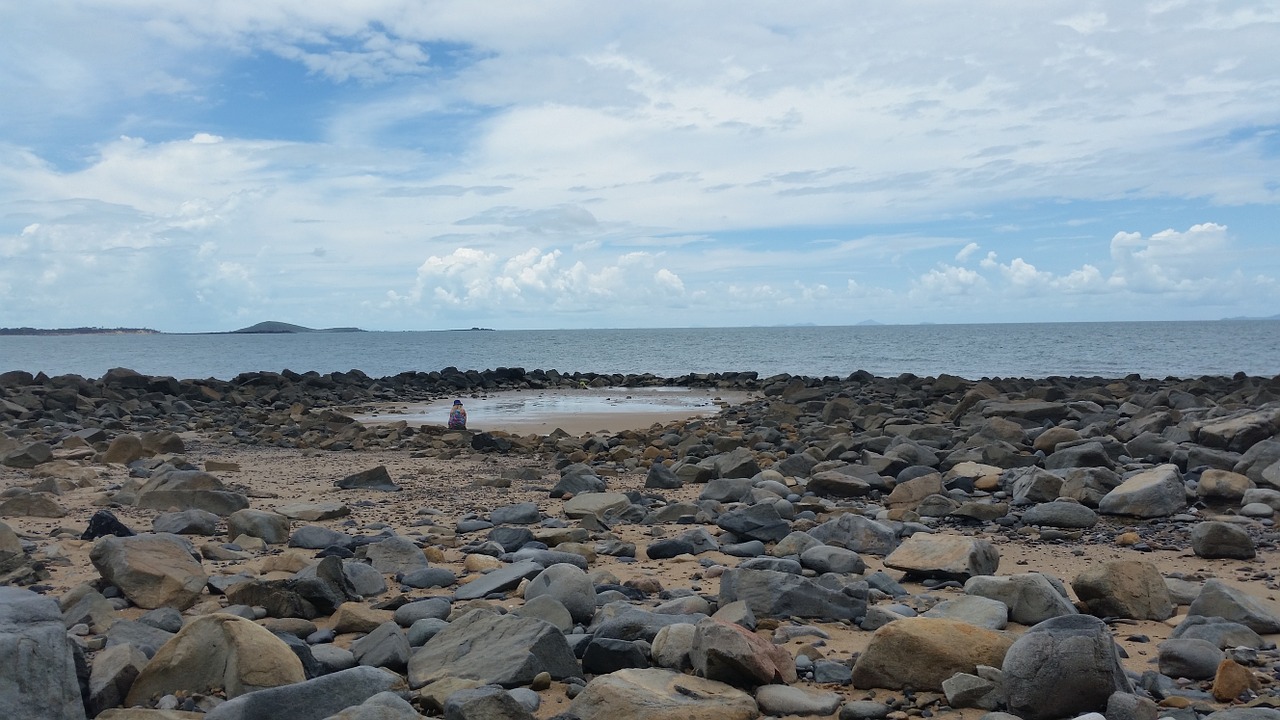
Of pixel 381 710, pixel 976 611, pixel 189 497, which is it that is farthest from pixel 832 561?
pixel 189 497

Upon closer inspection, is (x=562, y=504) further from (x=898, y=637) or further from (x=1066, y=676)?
(x=1066, y=676)

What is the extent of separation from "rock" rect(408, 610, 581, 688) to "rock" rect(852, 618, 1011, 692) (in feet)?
4.00

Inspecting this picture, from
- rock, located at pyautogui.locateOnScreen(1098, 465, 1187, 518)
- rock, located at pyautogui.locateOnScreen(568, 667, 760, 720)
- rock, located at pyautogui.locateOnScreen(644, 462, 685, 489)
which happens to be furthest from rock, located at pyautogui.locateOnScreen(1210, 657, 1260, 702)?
rock, located at pyautogui.locateOnScreen(644, 462, 685, 489)

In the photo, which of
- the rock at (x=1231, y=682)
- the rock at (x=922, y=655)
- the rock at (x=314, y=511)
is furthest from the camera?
the rock at (x=314, y=511)

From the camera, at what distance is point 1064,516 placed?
7184 millimetres

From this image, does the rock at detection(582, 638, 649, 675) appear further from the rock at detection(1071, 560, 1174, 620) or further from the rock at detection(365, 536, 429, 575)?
the rock at detection(1071, 560, 1174, 620)

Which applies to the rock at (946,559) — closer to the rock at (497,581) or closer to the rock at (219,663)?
the rock at (497,581)

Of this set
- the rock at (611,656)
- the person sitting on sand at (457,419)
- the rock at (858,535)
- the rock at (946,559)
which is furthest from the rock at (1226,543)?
the person sitting on sand at (457,419)

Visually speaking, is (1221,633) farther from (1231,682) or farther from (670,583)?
(670,583)

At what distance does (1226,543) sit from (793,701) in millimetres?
4119

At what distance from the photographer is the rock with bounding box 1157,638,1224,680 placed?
3.86m

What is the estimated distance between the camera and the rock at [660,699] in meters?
3.40

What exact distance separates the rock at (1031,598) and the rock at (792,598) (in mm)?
683

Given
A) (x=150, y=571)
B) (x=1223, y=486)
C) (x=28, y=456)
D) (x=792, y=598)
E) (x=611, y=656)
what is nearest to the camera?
(x=611, y=656)
